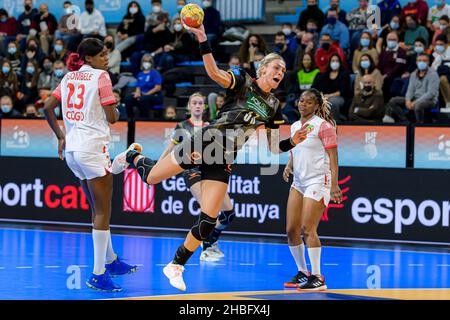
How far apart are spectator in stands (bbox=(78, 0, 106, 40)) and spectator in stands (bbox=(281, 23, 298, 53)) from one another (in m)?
5.15

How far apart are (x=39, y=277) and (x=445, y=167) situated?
24.2ft

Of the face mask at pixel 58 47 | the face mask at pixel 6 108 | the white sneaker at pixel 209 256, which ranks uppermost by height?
the face mask at pixel 58 47

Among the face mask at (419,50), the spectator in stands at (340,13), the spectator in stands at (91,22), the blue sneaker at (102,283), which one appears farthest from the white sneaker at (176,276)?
the spectator in stands at (91,22)

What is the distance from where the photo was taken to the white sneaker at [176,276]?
9211mm

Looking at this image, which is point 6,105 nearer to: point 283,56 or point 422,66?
point 283,56

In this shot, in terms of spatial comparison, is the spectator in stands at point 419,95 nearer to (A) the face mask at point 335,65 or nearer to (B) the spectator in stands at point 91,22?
(A) the face mask at point 335,65

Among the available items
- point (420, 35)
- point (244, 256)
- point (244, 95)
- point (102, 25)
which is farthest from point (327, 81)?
point (244, 95)

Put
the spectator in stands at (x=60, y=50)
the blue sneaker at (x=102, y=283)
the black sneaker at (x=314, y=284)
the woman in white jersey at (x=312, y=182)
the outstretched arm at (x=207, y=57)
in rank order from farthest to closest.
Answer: the spectator in stands at (x=60, y=50) < the woman in white jersey at (x=312, y=182) < the black sneaker at (x=314, y=284) < the blue sneaker at (x=102, y=283) < the outstretched arm at (x=207, y=57)

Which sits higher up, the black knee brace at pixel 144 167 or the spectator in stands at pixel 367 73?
the spectator in stands at pixel 367 73

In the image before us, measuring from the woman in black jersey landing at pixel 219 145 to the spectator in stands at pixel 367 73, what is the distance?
851 cm

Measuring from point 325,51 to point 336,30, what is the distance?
934 mm

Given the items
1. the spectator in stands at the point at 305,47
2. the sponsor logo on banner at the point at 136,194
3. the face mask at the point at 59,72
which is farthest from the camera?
the face mask at the point at 59,72

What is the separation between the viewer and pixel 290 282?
419 inches

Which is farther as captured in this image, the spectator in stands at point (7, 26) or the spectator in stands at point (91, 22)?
the spectator in stands at point (7, 26)
